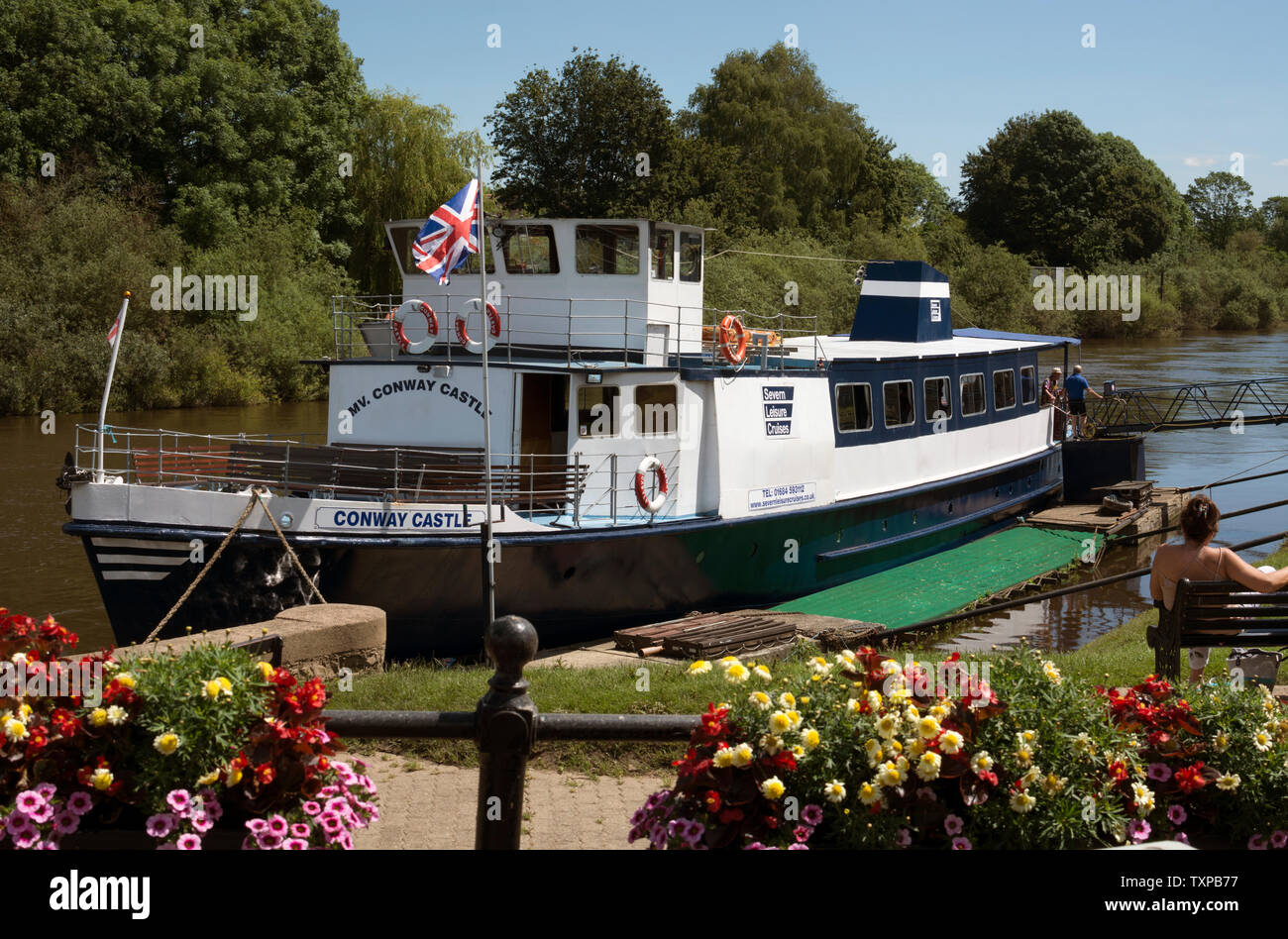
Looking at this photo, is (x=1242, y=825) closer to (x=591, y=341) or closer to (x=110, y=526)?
(x=110, y=526)

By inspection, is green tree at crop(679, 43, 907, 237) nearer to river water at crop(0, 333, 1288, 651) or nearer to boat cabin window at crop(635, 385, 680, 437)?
river water at crop(0, 333, 1288, 651)

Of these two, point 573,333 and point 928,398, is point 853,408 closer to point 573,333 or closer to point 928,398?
point 928,398

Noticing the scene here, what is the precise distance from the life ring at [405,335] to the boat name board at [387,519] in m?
2.70

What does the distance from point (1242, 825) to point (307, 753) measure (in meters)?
3.03

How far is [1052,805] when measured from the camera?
3.79 m

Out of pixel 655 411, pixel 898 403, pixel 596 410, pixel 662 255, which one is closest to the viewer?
pixel 596 410

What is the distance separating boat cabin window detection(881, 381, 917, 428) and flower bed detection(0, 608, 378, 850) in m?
14.9

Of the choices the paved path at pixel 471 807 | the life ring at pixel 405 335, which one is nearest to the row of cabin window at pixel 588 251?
the life ring at pixel 405 335

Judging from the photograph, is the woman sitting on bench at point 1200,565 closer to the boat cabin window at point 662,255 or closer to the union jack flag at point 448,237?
the union jack flag at point 448,237

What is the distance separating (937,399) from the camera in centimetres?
1919

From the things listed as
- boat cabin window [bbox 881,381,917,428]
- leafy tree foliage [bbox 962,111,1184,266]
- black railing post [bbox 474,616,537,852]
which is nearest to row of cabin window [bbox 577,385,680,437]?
boat cabin window [bbox 881,381,917,428]

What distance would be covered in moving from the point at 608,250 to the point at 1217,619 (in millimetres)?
10175

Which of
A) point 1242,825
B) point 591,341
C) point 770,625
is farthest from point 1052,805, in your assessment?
point 591,341

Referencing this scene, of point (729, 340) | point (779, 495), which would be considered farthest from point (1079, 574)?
point (729, 340)
